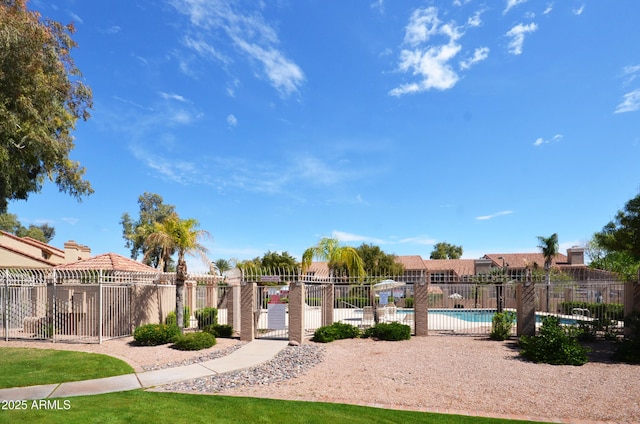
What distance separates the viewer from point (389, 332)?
51.9ft

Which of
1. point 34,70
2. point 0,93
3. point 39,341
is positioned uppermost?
point 34,70

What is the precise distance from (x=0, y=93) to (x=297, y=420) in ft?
41.6

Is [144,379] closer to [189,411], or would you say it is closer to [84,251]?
[189,411]

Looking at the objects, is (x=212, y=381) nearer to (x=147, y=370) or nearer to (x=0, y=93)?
(x=147, y=370)

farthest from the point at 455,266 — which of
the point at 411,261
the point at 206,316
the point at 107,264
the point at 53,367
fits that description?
the point at 53,367

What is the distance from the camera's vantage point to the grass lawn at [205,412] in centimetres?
696

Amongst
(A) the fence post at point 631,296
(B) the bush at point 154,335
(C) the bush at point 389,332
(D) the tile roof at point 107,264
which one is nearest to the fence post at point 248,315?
(B) the bush at point 154,335

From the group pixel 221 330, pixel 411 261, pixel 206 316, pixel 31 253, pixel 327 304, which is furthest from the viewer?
pixel 411 261

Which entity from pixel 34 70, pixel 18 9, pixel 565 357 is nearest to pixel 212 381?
pixel 565 357

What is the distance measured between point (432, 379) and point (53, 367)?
389 inches

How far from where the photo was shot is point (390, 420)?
7.28m

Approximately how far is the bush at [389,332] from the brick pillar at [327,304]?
171cm

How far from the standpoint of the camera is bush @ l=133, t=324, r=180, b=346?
14570 mm

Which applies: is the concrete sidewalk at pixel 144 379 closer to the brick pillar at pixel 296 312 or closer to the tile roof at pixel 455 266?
the brick pillar at pixel 296 312
